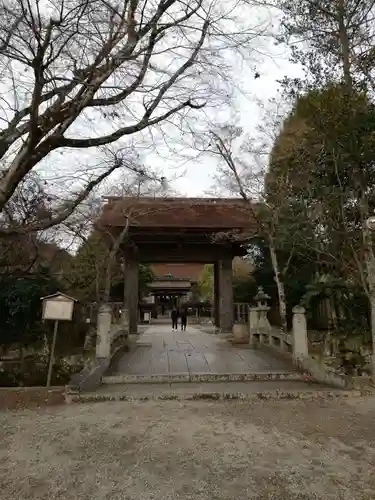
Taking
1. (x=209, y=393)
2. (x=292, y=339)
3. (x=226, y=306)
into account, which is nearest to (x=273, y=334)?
(x=292, y=339)

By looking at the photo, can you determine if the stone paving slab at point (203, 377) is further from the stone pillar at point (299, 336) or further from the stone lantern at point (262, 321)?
the stone lantern at point (262, 321)

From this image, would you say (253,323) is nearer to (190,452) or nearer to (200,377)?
(200,377)

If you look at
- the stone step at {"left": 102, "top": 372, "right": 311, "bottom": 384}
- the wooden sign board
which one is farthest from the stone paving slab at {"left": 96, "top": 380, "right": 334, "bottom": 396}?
the wooden sign board

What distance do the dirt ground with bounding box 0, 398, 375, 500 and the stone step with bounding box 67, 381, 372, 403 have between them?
403 millimetres

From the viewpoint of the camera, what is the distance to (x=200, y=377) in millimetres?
8766

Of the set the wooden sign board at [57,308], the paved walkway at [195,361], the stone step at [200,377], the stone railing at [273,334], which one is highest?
the wooden sign board at [57,308]

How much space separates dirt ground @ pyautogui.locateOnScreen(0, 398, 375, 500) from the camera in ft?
12.8

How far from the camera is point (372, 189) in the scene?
978 centimetres

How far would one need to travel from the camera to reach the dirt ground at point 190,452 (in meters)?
3.91

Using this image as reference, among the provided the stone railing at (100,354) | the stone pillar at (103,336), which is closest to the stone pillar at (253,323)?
the stone railing at (100,354)

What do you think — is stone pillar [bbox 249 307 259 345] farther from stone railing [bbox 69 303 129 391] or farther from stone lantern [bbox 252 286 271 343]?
stone railing [bbox 69 303 129 391]

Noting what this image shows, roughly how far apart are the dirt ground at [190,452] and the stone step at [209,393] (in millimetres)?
403

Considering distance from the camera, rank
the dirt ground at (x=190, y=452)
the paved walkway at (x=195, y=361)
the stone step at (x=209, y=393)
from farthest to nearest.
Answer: the paved walkway at (x=195, y=361), the stone step at (x=209, y=393), the dirt ground at (x=190, y=452)

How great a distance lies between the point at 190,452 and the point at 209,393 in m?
2.82
